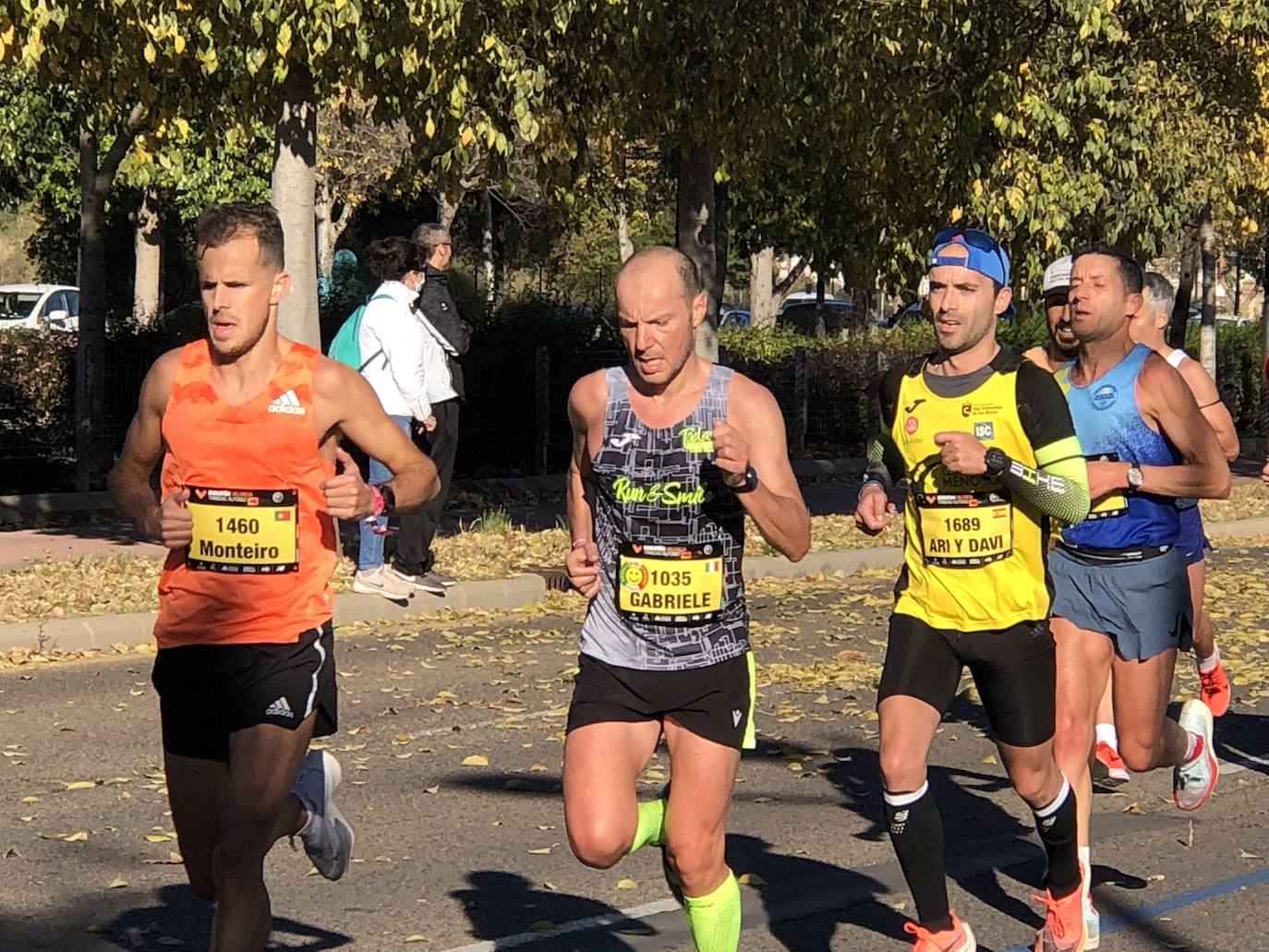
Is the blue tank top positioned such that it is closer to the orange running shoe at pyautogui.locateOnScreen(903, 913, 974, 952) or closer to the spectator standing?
the orange running shoe at pyautogui.locateOnScreen(903, 913, 974, 952)

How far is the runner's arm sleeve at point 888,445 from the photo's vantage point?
19.7ft

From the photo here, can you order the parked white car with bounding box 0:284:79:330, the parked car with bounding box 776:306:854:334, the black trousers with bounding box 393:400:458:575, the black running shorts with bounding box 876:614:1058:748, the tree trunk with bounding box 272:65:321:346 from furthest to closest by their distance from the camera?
1. the parked car with bounding box 776:306:854:334
2. the parked white car with bounding box 0:284:79:330
3. the tree trunk with bounding box 272:65:321:346
4. the black trousers with bounding box 393:400:458:575
5. the black running shorts with bounding box 876:614:1058:748

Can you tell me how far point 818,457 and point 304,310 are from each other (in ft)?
41.4

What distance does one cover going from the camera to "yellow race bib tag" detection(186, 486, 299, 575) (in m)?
4.93

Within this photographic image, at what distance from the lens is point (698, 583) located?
509cm

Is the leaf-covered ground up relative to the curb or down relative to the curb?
up

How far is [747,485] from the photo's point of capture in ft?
16.1

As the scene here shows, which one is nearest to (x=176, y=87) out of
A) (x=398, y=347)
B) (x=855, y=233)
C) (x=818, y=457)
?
(x=398, y=347)

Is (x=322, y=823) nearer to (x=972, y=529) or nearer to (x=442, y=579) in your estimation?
(x=972, y=529)

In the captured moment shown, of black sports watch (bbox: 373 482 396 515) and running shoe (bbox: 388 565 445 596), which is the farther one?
running shoe (bbox: 388 565 445 596)

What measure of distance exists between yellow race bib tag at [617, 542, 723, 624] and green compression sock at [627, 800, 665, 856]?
1.53ft

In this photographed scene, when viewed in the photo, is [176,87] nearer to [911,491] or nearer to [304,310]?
[304,310]

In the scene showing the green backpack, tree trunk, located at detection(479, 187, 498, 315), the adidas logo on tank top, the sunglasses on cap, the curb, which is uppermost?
tree trunk, located at detection(479, 187, 498, 315)

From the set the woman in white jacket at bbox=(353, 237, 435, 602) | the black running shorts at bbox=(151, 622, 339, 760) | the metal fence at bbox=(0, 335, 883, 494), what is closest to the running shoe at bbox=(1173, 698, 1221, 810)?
the black running shorts at bbox=(151, 622, 339, 760)
